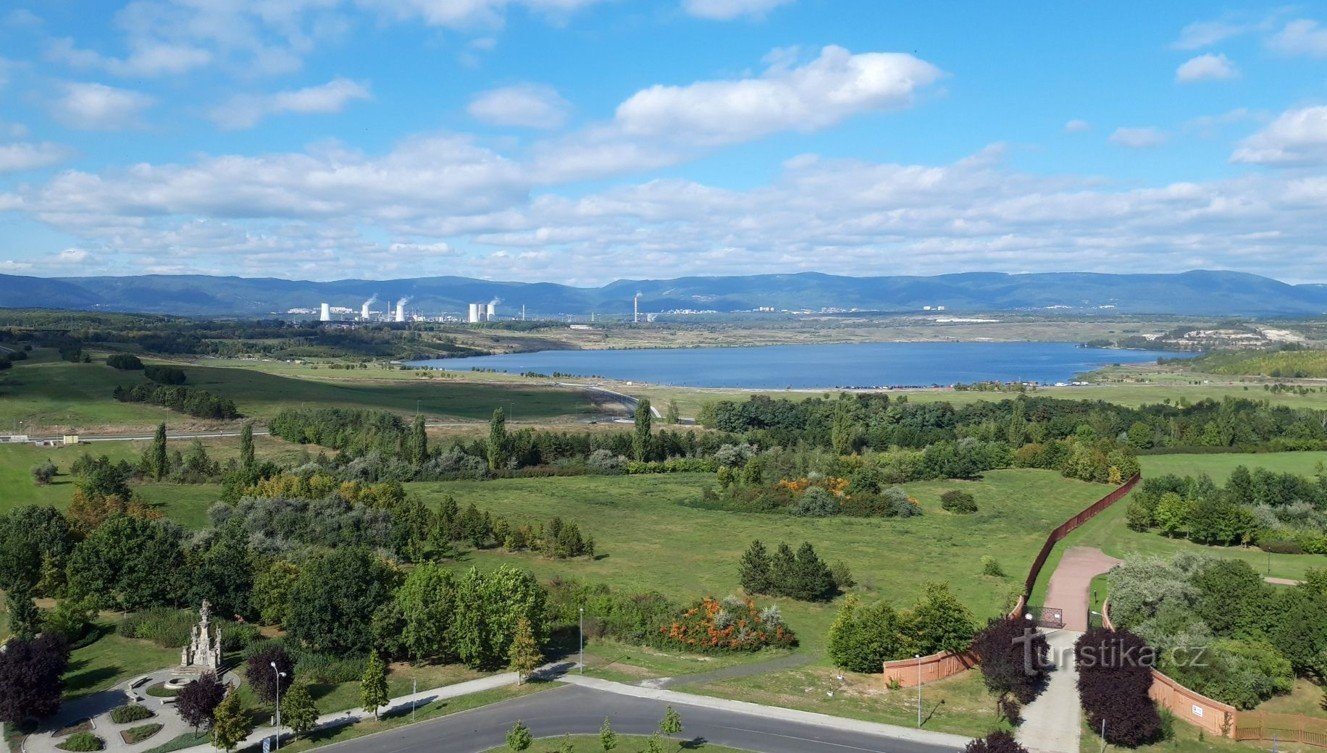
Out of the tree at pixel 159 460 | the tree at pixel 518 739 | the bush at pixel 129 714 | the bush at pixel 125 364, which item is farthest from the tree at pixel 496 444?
the bush at pixel 125 364

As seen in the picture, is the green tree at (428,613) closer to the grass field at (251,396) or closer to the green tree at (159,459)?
the green tree at (159,459)

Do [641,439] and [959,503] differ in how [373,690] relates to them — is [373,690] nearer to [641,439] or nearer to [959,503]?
[959,503]

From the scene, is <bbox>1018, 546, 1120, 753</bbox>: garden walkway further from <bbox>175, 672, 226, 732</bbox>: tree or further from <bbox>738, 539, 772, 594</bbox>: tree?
<bbox>175, 672, 226, 732</bbox>: tree

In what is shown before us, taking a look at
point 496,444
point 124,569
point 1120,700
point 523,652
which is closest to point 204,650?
point 124,569

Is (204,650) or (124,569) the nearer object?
(204,650)

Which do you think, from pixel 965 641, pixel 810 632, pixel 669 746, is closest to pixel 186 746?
pixel 669 746

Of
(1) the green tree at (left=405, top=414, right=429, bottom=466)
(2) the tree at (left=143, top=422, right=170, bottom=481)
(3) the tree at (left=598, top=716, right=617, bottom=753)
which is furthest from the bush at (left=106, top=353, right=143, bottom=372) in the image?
(3) the tree at (left=598, top=716, right=617, bottom=753)
